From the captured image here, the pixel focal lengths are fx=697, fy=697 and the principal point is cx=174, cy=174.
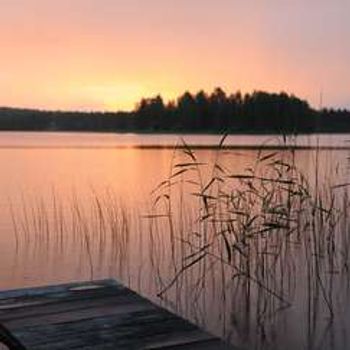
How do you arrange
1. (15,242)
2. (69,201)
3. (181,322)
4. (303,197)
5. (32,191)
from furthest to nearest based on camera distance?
(32,191) < (69,201) < (15,242) < (303,197) < (181,322)

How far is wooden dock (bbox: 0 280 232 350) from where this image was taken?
3613mm

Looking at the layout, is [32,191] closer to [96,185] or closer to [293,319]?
[96,185]

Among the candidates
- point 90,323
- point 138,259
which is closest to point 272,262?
point 138,259

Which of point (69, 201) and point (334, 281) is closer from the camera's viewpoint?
point (334, 281)

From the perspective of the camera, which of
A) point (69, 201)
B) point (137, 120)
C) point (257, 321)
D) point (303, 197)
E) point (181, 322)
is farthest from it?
point (137, 120)

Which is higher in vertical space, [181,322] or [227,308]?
[181,322]

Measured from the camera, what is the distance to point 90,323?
3912 millimetres

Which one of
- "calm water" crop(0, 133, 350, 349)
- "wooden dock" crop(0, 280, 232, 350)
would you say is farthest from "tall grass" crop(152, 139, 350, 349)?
"wooden dock" crop(0, 280, 232, 350)

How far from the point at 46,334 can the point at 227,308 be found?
3157mm

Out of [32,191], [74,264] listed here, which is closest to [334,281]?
[74,264]

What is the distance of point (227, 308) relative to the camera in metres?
6.62

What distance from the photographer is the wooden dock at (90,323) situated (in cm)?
361

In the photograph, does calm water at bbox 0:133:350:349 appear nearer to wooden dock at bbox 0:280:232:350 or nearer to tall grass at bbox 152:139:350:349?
tall grass at bbox 152:139:350:349

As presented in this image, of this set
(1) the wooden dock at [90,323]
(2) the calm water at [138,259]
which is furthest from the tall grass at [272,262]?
(1) the wooden dock at [90,323]
